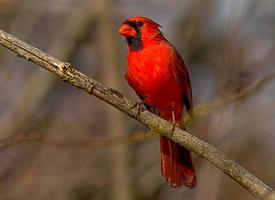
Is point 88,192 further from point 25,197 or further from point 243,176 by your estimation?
point 243,176

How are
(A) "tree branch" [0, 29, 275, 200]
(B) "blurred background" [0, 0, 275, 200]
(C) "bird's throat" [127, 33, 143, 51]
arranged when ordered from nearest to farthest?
(A) "tree branch" [0, 29, 275, 200], (C) "bird's throat" [127, 33, 143, 51], (B) "blurred background" [0, 0, 275, 200]

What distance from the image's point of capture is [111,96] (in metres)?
3.35

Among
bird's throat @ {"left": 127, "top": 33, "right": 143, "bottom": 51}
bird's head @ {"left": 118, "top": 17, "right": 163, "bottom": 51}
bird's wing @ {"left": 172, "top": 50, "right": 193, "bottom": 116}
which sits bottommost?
bird's wing @ {"left": 172, "top": 50, "right": 193, "bottom": 116}

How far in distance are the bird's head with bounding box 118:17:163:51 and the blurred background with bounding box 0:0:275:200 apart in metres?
1.01

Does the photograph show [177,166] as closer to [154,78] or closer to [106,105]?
[154,78]

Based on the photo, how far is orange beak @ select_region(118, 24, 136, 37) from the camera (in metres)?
4.40

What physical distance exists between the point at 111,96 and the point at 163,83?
0.91 meters

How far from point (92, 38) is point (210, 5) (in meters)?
1.22

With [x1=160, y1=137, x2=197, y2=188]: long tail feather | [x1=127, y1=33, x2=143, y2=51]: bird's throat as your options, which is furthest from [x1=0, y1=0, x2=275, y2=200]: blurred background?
[x1=127, y1=33, x2=143, y2=51]: bird's throat

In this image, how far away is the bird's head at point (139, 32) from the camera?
4.38 metres

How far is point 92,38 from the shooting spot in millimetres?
6973

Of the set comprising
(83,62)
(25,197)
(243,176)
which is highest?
(243,176)

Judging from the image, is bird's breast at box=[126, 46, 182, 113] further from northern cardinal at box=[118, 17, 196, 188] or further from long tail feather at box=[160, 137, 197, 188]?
long tail feather at box=[160, 137, 197, 188]

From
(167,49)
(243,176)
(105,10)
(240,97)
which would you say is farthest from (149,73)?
(105,10)
